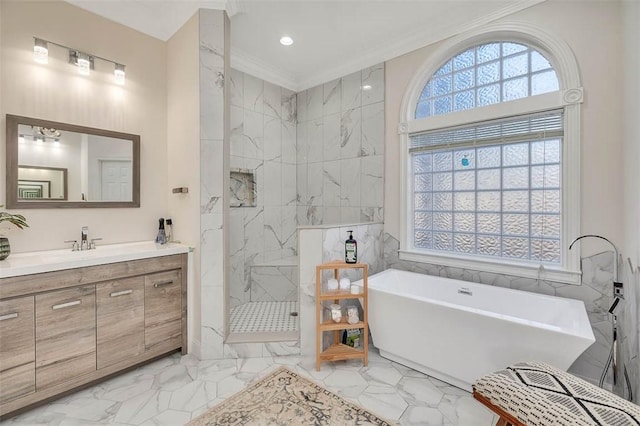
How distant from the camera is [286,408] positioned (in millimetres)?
1758

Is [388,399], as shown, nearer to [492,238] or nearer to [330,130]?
[492,238]

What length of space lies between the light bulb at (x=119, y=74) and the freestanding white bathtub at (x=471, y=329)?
277 centimetres

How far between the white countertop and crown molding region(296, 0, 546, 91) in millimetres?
2604

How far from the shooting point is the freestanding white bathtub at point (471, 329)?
162cm

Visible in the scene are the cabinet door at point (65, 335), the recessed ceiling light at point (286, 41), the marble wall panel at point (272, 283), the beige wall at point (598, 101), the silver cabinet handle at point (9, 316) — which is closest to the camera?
the silver cabinet handle at point (9, 316)

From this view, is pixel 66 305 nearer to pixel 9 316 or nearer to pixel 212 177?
pixel 9 316

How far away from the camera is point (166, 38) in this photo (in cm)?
273

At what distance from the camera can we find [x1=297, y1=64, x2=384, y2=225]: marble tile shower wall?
10.4 feet

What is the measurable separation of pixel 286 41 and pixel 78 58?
1.80 meters

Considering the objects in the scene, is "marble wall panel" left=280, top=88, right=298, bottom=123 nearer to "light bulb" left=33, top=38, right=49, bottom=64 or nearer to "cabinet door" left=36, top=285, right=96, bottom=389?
"light bulb" left=33, top=38, right=49, bottom=64

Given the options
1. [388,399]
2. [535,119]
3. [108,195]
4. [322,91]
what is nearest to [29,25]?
[108,195]

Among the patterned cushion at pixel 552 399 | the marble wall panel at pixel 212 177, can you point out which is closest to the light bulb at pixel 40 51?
the marble wall panel at pixel 212 177

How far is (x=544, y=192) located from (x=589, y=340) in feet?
4.02

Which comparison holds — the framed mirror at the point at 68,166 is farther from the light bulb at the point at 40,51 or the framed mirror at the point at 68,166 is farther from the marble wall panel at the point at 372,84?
the marble wall panel at the point at 372,84
